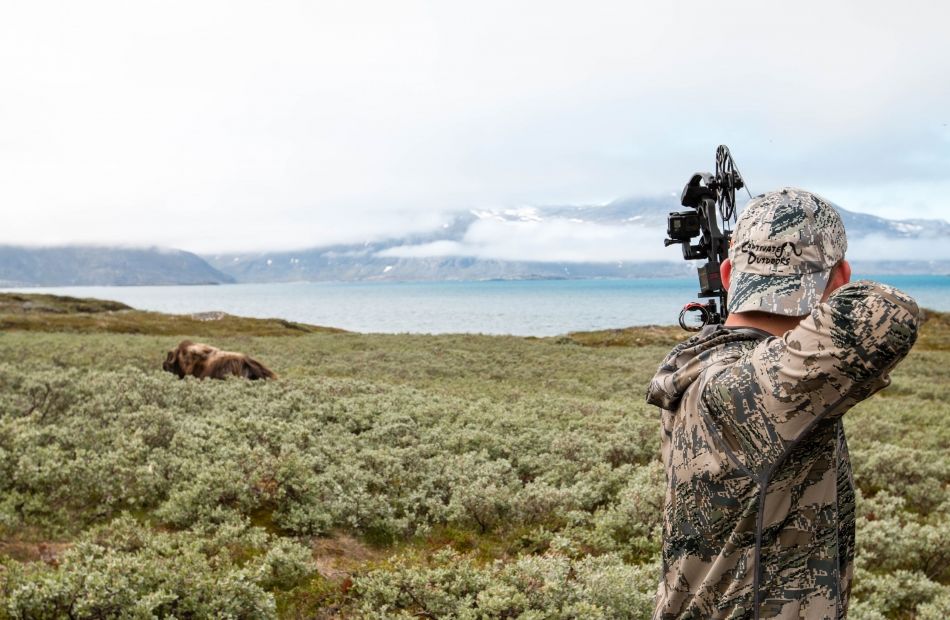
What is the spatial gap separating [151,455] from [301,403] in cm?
571

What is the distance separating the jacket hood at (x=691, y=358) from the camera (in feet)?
9.03

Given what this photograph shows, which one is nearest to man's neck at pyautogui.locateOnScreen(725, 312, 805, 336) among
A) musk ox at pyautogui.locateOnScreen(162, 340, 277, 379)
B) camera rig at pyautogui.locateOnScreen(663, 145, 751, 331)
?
camera rig at pyautogui.locateOnScreen(663, 145, 751, 331)

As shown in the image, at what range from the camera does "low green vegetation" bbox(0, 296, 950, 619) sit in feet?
20.9

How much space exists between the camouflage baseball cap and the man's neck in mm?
76

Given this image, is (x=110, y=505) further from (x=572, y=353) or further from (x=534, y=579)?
(x=572, y=353)

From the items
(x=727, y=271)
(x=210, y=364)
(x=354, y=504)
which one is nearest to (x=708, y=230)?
(x=727, y=271)

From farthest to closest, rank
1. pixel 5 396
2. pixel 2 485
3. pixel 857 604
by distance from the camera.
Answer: pixel 5 396, pixel 2 485, pixel 857 604

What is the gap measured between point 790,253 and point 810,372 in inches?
21.7

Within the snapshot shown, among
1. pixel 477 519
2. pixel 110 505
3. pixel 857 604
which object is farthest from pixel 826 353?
pixel 110 505

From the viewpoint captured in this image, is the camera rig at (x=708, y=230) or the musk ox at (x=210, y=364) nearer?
the camera rig at (x=708, y=230)

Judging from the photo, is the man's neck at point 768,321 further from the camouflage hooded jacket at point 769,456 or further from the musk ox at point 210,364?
the musk ox at point 210,364

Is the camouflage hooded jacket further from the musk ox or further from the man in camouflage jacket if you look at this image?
the musk ox

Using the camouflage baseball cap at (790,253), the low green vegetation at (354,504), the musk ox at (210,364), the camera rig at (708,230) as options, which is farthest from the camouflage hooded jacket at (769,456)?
the musk ox at (210,364)

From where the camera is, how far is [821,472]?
2.76 m
